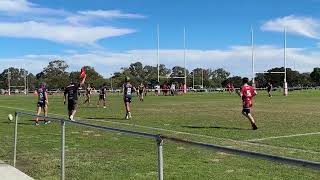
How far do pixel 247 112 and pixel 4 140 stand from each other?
7782 millimetres

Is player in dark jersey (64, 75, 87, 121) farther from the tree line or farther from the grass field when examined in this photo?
the tree line

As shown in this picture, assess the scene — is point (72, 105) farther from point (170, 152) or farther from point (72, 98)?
point (170, 152)

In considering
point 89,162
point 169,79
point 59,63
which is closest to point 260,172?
point 89,162

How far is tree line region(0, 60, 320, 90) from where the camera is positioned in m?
143

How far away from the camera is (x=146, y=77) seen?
176m

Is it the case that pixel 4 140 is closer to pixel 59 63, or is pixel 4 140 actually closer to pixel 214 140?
pixel 214 140

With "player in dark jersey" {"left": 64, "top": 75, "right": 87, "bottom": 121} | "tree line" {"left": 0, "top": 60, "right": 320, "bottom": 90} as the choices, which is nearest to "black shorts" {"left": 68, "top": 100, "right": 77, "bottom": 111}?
"player in dark jersey" {"left": 64, "top": 75, "right": 87, "bottom": 121}

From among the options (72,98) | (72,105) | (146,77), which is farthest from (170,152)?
(146,77)

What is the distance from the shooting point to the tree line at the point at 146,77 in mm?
143200

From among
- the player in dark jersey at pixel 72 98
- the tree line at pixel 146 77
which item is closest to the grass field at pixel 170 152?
the player in dark jersey at pixel 72 98

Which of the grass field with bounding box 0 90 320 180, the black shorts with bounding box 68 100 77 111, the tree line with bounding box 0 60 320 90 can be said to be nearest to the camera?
the grass field with bounding box 0 90 320 180

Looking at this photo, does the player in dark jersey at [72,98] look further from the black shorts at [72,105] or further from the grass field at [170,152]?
the grass field at [170,152]

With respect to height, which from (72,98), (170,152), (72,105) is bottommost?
(170,152)

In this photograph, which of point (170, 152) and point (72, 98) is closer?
point (170, 152)
